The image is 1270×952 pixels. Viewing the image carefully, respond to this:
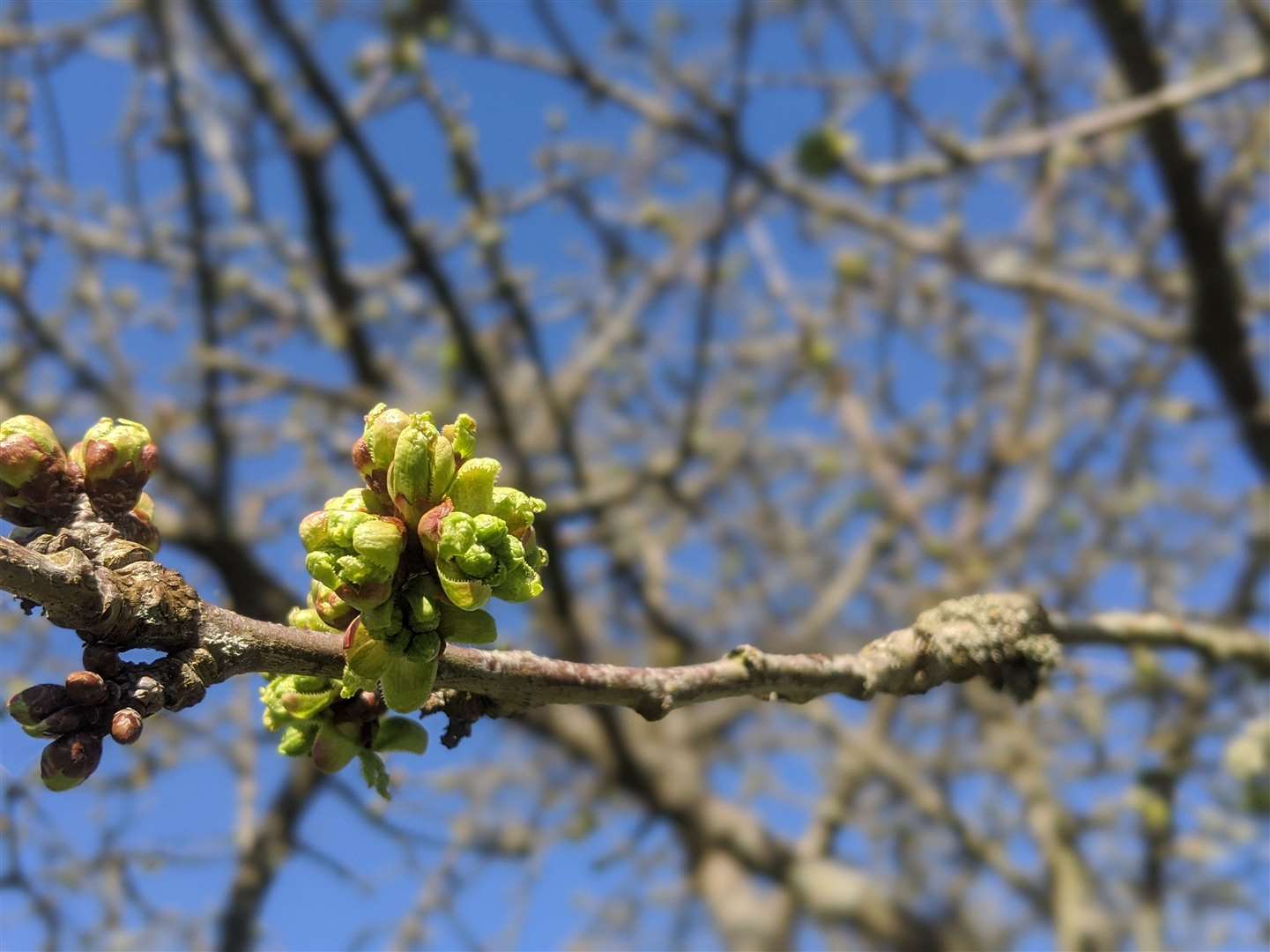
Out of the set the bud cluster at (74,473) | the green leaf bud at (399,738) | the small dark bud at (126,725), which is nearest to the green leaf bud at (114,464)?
the bud cluster at (74,473)

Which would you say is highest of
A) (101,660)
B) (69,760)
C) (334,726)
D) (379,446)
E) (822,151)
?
(822,151)

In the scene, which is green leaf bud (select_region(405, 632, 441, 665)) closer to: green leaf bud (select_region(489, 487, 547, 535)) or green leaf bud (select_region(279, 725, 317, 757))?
green leaf bud (select_region(489, 487, 547, 535))

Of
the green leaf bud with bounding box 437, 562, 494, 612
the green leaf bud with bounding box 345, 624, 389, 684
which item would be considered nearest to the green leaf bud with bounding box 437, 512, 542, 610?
the green leaf bud with bounding box 437, 562, 494, 612

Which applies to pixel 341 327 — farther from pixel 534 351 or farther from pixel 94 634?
pixel 94 634

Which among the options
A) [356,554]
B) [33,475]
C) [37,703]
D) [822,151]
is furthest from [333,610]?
[822,151]

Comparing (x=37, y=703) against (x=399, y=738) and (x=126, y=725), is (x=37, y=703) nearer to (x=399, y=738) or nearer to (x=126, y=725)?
(x=126, y=725)

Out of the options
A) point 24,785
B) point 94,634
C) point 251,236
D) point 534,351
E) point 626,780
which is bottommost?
point 94,634

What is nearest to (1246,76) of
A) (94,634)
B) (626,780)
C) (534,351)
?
(534,351)
